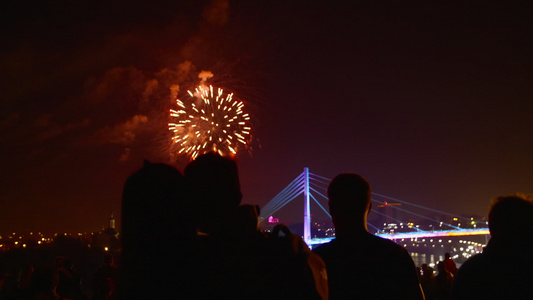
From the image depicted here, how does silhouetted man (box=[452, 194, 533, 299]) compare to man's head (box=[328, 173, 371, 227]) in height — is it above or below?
below

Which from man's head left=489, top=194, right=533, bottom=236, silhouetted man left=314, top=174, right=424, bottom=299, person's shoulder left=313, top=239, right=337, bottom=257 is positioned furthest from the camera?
man's head left=489, top=194, right=533, bottom=236

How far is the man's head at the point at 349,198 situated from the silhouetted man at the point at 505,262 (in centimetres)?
82

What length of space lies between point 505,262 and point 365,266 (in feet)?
3.28

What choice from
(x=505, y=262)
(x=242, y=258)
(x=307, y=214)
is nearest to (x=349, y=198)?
(x=505, y=262)

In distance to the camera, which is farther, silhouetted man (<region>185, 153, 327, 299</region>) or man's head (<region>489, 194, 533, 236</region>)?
man's head (<region>489, 194, 533, 236</region>)

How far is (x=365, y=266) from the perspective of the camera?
7.16ft

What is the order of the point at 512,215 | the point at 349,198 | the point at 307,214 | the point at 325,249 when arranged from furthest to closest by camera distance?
the point at 307,214
the point at 512,215
the point at 349,198
the point at 325,249

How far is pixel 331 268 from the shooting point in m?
2.21

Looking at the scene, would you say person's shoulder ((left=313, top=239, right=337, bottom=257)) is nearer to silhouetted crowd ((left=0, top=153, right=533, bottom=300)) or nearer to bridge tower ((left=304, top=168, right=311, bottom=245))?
silhouetted crowd ((left=0, top=153, right=533, bottom=300))

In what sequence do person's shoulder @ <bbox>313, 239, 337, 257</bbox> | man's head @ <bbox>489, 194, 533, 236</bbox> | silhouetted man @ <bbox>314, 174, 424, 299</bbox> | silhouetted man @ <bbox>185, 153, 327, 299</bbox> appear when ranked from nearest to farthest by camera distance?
silhouetted man @ <bbox>185, 153, 327, 299</bbox>
silhouetted man @ <bbox>314, 174, 424, 299</bbox>
person's shoulder @ <bbox>313, 239, 337, 257</bbox>
man's head @ <bbox>489, 194, 533, 236</bbox>

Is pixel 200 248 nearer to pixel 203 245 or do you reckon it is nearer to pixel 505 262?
pixel 203 245

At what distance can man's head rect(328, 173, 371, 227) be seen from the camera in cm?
238

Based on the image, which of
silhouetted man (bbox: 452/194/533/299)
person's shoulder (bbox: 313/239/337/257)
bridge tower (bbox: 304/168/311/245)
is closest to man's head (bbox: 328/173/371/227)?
person's shoulder (bbox: 313/239/337/257)

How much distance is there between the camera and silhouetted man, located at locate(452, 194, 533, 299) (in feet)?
7.57
